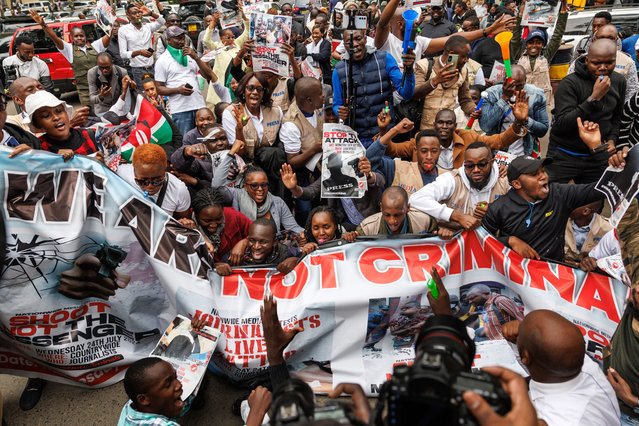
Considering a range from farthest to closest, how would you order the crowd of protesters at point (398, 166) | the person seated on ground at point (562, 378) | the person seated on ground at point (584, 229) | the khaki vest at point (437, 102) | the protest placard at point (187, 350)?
the khaki vest at point (437, 102) < the person seated on ground at point (584, 229) < the protest placard at point (187, 350) < the crowd of protesters at point (398, 166) < the person seated on ground at point (562, 378)

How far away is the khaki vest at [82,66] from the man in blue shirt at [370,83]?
5653 mm

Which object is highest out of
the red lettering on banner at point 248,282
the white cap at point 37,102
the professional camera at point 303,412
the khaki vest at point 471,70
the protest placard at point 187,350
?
the professional camera at point 303,412

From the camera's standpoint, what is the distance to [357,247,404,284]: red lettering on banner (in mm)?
3572

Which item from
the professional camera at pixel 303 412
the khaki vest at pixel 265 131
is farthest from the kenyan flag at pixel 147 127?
the professional camera at pixel 303 412

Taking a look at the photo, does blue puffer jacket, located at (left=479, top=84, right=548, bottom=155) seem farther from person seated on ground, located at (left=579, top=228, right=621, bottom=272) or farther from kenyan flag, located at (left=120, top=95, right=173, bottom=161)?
kenyan flag, located at (left=120, top=95, right=173, bottom=161)

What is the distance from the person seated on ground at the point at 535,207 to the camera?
358 cm

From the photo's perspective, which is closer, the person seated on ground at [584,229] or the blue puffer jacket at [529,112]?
the person seated on ground at [584,229]

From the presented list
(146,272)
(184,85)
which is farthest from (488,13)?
(146,272)

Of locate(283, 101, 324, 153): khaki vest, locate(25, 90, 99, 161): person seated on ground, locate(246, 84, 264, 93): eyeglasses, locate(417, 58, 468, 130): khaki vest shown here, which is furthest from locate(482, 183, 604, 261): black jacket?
locate(25, 90, 99, 161): person seated on ground

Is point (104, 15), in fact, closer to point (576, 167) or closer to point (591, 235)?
point (576, 167)

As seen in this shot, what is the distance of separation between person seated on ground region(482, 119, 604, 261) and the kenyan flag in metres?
3.07

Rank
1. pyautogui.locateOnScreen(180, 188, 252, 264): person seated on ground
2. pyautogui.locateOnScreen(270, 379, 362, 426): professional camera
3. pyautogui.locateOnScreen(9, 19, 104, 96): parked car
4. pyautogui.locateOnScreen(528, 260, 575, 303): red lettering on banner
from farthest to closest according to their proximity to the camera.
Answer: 1. pyautogui.locateOnScreen(9, 19, 104, 96): parked car
2. pyautogui.locateOnScreen(180, 188, 252, 264): person seated on ground
3. pyautogui.locateOnScreen(528, 260, 575, 303): red lettering on banner
4. pyautogui.locateOnScreen(270, 379, 362, 426): professional camera

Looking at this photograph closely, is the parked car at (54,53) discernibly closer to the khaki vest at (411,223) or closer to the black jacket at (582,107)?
the khaki vest at (411,223)

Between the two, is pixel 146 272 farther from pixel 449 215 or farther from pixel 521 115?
pixel 521 115
